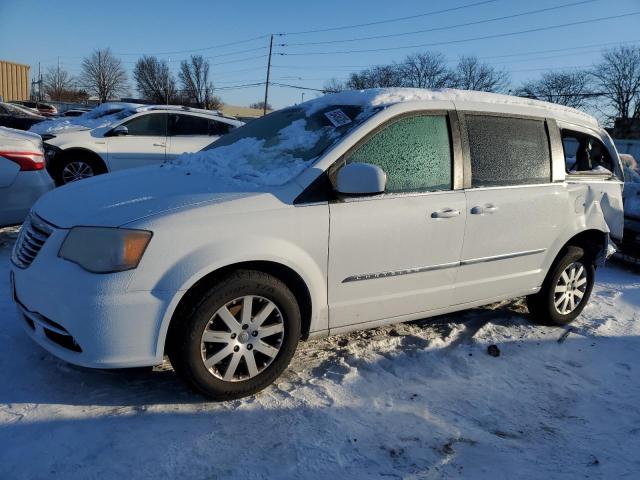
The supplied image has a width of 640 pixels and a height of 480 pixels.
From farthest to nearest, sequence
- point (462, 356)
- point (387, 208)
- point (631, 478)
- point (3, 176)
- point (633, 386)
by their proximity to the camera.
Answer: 1. point (3, 176)
2. point (462, 356)
3. point (633, 386)
4. point (387, 208)
5. point (631, 478)

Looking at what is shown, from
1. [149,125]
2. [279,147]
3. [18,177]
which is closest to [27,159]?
[18,177]

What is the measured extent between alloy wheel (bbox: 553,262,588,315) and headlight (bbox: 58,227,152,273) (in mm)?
3354

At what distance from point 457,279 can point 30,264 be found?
264cm

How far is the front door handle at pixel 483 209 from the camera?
140 inches

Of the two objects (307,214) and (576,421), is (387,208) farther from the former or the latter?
(576,421)

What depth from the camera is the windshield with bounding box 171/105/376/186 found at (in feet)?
10.4

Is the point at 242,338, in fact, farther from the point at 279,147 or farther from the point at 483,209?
the point at 483,209

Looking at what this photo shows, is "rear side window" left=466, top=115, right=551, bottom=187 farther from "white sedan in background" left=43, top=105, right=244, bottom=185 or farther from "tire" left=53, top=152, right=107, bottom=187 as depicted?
"tire" left=53, top=152, right=107, bottom=187

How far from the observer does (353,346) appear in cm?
371

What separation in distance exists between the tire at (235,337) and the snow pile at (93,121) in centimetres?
687

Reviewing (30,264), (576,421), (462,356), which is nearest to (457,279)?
(462,356)

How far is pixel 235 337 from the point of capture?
9.22ft

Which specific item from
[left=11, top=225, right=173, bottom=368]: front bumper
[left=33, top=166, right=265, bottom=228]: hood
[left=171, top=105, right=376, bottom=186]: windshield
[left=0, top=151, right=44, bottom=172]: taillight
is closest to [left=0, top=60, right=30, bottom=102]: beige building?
[left=0, top=151, right=44, bottom=172]: taillight

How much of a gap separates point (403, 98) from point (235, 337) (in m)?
1.93
